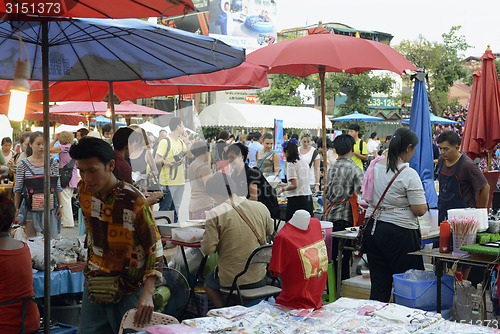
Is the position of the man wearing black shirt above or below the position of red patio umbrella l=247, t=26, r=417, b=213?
below

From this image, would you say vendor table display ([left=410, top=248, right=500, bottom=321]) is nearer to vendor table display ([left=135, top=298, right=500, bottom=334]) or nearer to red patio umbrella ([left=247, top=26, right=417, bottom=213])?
vendor table display ([left=135, top=298, right=500, bottom=334])

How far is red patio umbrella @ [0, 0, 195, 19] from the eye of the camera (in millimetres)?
2992

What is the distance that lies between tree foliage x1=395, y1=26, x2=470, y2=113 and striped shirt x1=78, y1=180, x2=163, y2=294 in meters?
34.4

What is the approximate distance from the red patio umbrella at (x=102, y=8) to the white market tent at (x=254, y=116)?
2419cm

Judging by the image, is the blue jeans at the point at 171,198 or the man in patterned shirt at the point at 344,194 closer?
the man in patterned shirt at the point at 344,194

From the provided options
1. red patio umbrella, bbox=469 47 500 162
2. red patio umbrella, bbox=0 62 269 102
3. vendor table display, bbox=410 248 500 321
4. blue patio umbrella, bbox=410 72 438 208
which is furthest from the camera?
blue patio umbrella, bbox=410 72 438 208

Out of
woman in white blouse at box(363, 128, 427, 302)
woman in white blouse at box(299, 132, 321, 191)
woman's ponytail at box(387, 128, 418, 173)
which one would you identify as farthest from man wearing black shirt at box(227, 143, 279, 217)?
woman in white blouse at box(299, 132, 321, 191)

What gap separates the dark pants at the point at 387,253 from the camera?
Result: 500cm

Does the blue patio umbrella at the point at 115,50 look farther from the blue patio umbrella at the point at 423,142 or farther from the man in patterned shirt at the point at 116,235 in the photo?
the blue patio umbrella at the point at 423,142

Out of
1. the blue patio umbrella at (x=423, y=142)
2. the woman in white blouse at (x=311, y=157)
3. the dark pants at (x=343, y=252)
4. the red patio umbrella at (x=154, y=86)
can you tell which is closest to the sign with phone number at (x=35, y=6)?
the red patio umbrella at (x=154, y=86)

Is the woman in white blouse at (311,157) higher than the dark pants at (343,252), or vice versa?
the woman in white blouse at (311,157)

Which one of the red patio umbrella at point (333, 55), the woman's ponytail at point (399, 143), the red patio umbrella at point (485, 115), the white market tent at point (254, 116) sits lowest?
the woman's ponytail at point (399, 143)

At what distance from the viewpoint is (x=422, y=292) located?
4.85 m

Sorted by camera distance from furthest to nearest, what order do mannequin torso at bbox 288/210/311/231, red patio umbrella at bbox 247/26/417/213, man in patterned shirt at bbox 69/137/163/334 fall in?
red patio umbrella at bbox 247/26/417/213 → mannequin torso at bbox 288/210/311/231 → man in patterned shirt at bbox 69/137/163/334
